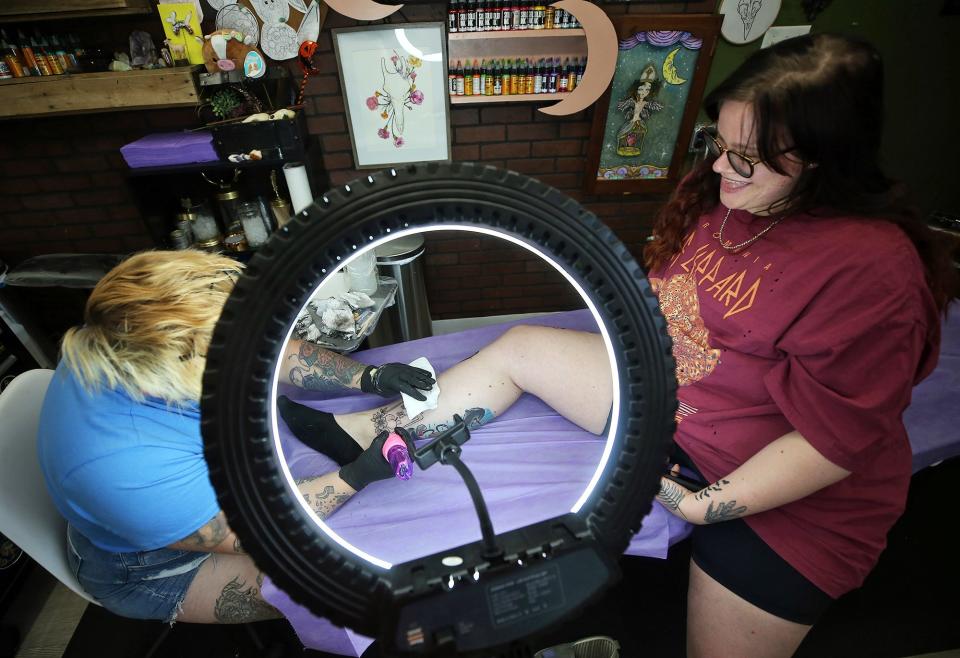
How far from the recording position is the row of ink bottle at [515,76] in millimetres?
1947

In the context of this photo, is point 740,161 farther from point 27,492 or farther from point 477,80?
point 27,492

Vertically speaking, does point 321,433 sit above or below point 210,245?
below

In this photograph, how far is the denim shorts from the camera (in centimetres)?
101

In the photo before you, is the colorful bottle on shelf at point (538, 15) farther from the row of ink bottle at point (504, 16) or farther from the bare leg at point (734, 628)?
the bare leg at point (734, 628)

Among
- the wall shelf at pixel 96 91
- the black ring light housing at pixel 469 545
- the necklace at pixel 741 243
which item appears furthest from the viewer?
the wall shelf at pixel 96 91

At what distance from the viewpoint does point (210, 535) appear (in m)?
0.95

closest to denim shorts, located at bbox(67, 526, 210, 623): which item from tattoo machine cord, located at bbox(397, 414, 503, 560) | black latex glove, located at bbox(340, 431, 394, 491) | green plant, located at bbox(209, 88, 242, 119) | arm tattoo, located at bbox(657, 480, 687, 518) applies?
black latex glove, located at bbox(340, 431, 394, 491)

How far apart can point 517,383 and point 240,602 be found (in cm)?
90

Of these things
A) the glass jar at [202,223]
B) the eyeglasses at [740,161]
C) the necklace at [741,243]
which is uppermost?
the eyeglasses at [740,161]

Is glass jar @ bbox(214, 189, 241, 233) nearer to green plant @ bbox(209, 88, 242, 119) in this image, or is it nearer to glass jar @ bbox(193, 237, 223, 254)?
glass jar @ bbox(193, 237, 223, 254)

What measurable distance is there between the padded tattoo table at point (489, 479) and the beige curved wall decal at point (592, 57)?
1.17 m

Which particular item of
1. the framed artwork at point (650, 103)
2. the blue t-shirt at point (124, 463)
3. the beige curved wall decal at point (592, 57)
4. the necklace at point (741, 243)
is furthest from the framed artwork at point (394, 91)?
the blue t-shirt at point (124, 463)

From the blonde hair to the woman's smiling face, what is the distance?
1010mm

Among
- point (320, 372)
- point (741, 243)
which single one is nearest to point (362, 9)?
point (320, 372)
